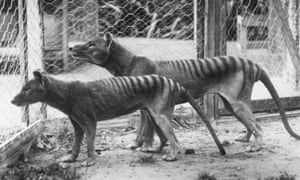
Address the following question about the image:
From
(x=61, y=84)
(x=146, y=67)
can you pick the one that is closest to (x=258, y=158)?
(x=146, y=67)

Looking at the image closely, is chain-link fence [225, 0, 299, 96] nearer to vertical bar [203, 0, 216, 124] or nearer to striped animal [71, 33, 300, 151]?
vertical bar [203, 0, 216, 124]

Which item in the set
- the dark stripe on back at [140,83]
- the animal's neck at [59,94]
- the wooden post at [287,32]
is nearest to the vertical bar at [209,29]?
the wooden post at [287,32]

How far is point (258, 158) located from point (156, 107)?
3.83 ft

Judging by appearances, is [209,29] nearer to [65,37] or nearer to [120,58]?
[120,58]

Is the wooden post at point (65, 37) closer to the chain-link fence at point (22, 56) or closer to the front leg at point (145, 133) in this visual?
the chain-link fence at point (22, 56)

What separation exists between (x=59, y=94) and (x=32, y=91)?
0.82 feet

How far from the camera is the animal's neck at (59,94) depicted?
13.5ft

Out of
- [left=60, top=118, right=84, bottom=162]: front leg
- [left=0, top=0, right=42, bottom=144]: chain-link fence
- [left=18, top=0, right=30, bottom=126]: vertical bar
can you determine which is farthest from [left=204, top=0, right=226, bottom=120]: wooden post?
[left=60, top=118, right=84, bottom=162]: front leg

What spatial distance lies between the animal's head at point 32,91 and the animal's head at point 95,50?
0.78 meters

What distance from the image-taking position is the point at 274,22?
7.29 meters

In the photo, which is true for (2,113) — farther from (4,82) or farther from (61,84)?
(61,84)

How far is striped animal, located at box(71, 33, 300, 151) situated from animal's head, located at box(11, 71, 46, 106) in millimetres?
791

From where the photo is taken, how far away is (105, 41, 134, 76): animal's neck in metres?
4.84

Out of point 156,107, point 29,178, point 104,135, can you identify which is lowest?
point 104,135
